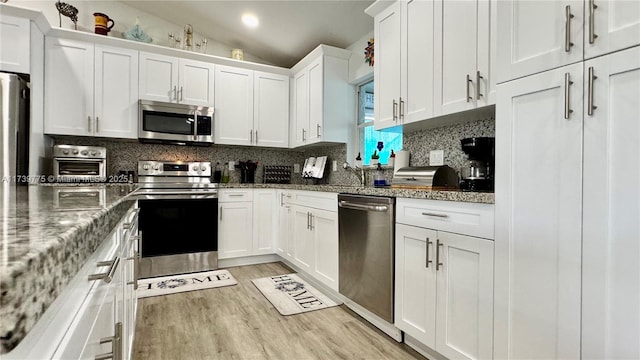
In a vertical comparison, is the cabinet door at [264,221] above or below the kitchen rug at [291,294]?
above

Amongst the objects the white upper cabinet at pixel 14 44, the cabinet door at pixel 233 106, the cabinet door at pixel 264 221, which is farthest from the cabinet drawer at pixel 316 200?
the white upper cabinet at pixel 14 44

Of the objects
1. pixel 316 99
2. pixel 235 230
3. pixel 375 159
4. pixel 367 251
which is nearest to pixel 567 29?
pixel 367 251

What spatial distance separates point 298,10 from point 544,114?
107 inches

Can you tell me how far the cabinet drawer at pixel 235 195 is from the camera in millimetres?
3537

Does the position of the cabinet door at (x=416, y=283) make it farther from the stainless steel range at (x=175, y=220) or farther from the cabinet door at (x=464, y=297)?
the stainless steel range at (x=175, y=220)

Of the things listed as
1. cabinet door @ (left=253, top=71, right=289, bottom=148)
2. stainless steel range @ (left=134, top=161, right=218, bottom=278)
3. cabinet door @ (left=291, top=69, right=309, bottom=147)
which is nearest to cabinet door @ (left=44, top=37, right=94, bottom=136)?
stainless steel range @ (left=134, top=161, right=218, bottom=278)

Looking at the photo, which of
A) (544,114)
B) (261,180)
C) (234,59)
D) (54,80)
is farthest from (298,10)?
(544,114)

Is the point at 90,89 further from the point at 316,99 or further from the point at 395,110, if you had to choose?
the point at 395,110

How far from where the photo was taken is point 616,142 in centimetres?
104

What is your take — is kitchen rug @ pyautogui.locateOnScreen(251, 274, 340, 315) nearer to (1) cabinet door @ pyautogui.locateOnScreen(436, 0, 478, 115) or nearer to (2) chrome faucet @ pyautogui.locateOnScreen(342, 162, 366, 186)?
(2) chrome faucet @ pyautogui.locateOnScreen(342, 162, 366, 186)

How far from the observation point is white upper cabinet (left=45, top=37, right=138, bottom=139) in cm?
307

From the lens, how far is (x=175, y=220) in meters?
3.25

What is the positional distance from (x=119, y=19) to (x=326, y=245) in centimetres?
349

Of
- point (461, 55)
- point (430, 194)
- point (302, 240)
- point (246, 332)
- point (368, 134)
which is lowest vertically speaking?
point (246, 332)
